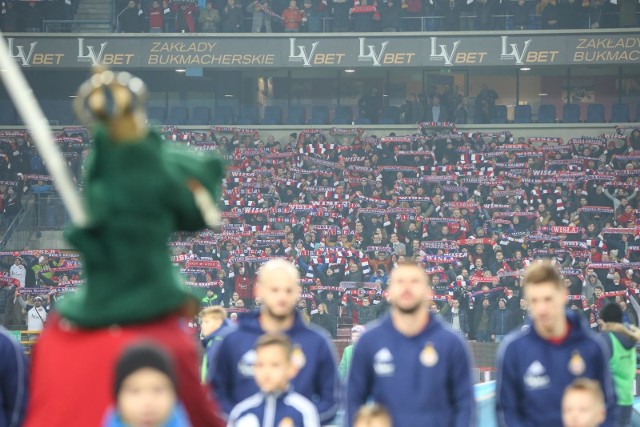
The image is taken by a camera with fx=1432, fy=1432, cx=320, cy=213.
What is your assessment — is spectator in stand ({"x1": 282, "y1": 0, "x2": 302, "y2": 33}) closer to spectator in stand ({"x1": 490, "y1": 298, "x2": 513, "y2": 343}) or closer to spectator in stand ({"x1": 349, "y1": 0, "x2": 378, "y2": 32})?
spectator in stand ({"x1": 349, "y1": 0, "x2": 378, "y2": 32})

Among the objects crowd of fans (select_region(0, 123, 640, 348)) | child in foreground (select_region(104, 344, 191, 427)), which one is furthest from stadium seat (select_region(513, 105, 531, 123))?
child in foreground (select_region(104, 344, 191, 427))

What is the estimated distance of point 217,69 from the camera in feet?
144

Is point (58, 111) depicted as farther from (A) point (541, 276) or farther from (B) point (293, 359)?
(A) point (541, 276)

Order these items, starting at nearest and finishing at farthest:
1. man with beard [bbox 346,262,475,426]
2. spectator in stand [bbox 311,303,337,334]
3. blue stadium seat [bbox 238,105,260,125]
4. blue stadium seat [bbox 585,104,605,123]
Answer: man with beard [bbox 346,262,475,426] < spectator in stand [bbox 311,303,337,334] < blue stadium seat [bbox 585,104,605,123] < blue stadium seat [bbox 238,105,260,125]

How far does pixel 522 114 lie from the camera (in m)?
41.0

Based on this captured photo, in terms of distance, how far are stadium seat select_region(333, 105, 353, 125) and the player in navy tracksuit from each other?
35.7 meters

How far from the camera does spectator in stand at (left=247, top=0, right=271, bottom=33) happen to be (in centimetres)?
4338

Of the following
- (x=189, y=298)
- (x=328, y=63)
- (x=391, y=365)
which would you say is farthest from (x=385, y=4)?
(x=189, y=298)

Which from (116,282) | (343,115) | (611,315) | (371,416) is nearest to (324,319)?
(343,115)

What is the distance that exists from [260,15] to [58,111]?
678 cm

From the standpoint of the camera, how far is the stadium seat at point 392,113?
41.2 meters

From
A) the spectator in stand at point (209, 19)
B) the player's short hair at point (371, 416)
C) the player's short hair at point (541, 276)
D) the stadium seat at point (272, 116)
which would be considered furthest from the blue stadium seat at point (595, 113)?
the player's short hair at point (371, 416)

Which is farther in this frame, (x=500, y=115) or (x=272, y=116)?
(x=272, y=116)

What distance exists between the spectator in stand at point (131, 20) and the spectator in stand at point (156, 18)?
365 mm
